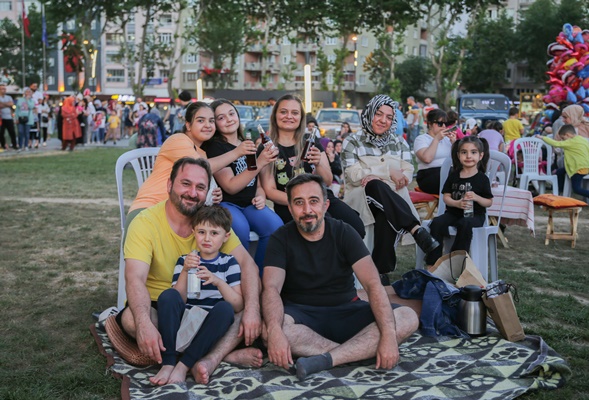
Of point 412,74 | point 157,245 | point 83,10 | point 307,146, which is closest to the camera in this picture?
point 157,245

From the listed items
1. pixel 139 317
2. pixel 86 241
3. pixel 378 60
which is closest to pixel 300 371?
pixel 139 317

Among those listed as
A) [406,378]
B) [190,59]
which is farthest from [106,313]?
[190,59]

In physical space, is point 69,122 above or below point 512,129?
above

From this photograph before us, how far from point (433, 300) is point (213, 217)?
67.3 inches

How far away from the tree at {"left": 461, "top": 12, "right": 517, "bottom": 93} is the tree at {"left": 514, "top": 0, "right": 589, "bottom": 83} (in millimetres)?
2657

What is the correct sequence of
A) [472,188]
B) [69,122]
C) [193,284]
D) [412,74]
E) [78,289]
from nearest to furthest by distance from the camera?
[193,284], [78,289], [472,188], [69,122], [412,74]

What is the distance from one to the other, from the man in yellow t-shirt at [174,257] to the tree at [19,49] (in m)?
69.2

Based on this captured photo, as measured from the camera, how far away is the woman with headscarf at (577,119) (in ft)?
39.2

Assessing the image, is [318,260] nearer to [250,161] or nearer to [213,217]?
[213,217]

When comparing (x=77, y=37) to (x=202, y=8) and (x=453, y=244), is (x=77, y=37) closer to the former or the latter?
(x=202, y=8)

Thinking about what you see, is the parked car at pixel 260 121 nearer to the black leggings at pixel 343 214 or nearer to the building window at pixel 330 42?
the black leggings at pixel 343 214

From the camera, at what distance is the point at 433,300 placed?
5.11 m

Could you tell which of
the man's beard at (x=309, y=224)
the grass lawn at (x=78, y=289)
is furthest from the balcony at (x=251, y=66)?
the man's beard at (x=309, y=224)

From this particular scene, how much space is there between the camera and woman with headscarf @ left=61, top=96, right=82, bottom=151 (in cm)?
2270
